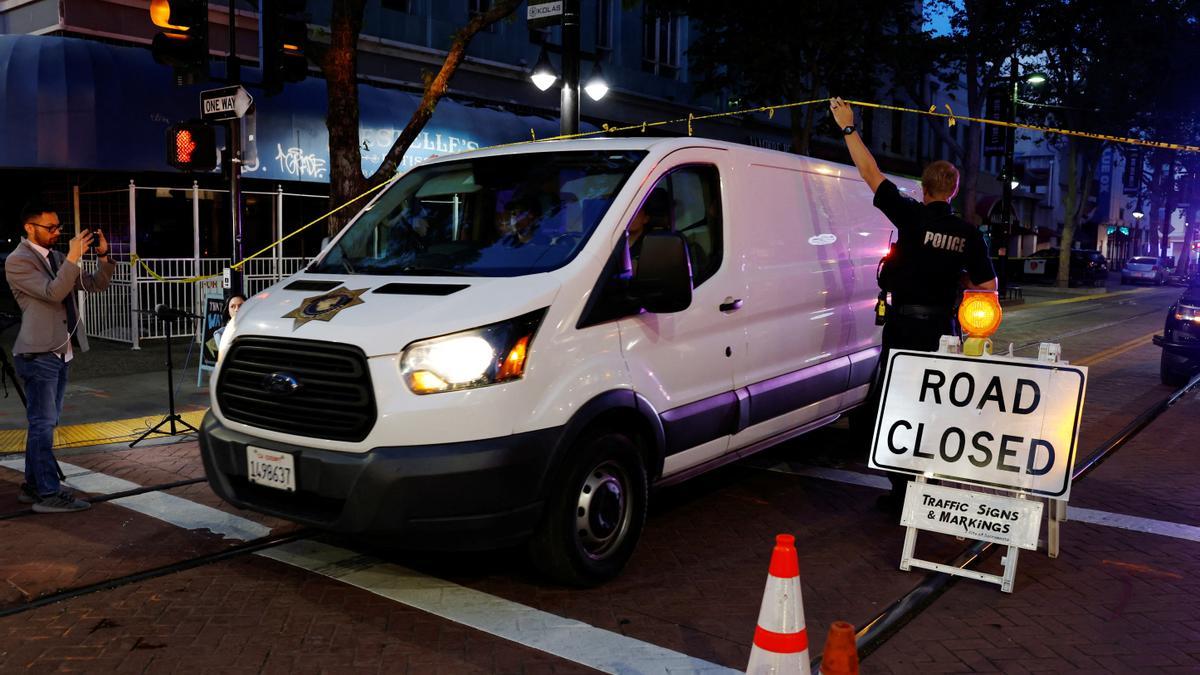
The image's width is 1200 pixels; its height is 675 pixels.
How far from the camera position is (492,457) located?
169 inches

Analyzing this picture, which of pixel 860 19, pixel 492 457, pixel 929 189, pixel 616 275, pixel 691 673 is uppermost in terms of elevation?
pixel 860 19

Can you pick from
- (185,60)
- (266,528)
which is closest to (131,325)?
(185,60)

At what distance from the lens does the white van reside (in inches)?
171

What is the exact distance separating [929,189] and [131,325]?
39.5 feet

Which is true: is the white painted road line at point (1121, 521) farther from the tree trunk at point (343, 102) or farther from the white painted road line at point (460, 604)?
the tree trunk at point (343, 102)

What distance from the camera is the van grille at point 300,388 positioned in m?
4.40

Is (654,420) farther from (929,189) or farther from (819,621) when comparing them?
(929,189)

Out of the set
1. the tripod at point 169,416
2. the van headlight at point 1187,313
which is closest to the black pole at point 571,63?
the tripod at point 169,416

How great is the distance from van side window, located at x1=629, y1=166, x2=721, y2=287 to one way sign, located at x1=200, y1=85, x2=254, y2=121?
5.30m

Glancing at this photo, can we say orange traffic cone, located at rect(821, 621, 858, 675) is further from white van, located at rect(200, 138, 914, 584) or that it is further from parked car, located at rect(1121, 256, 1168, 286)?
parked car, located at rect(1121, 256, 1168, 286)

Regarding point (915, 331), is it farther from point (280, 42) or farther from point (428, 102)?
point (428, 102)

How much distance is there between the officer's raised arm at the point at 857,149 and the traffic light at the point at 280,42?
5.72 m

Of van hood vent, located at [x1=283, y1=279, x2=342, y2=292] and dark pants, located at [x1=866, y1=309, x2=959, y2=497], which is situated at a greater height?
van hood vent, located at [x1=283, y1=279, x2=342, y2=292]

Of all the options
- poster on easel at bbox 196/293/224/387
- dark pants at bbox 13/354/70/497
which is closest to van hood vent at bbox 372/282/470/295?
dark pants at bbox 13/354/70/497
